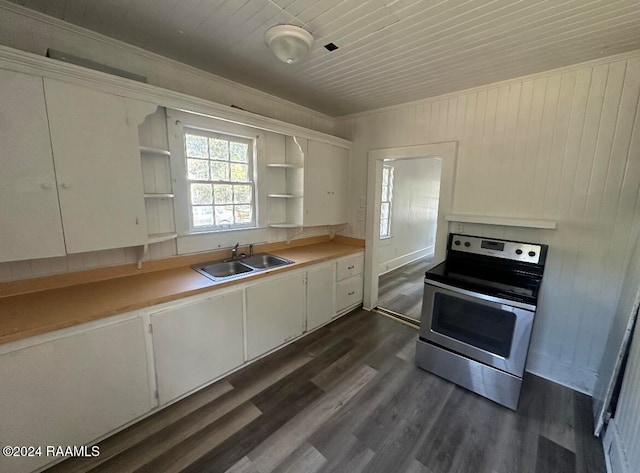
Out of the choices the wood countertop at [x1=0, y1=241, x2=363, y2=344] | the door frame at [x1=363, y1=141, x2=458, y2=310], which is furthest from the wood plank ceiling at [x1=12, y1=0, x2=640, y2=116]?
the wood countertop at [x1=0, y1=241, x2=363, y2=344]

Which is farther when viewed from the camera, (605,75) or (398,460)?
(605,75)

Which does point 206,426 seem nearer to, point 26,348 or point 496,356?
point 26,348

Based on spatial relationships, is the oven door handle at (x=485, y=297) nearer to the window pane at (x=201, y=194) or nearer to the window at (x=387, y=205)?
the window pane at (x=201, y=194)

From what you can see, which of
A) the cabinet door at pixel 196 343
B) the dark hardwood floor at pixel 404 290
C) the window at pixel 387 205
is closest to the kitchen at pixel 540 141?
the cabinet door at pixel 196 343

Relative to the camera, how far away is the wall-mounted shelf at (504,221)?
2.10m

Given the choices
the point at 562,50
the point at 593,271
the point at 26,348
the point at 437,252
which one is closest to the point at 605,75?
the point at 562,50

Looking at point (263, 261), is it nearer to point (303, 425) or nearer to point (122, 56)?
point (303, 425)

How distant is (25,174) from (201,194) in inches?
44.5

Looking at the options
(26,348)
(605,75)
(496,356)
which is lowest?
(496,356)

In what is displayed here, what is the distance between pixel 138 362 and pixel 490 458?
2247 mm

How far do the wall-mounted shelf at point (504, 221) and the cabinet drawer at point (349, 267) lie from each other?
3.80 ft

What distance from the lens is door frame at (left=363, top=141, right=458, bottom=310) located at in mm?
2674

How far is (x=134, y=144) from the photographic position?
176cm

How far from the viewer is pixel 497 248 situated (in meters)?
2.36
